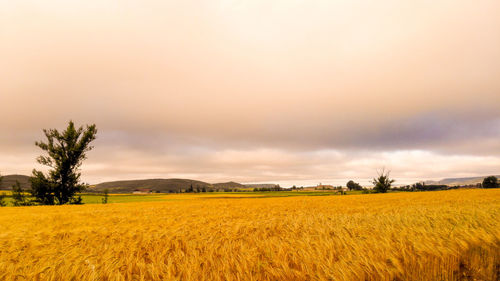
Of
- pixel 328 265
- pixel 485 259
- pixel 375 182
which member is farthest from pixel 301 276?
pixel 375 182

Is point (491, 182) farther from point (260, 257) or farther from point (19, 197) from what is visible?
point (19, 197)

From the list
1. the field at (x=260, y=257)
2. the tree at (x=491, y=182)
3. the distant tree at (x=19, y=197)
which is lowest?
the tree at (x=491, y=182)

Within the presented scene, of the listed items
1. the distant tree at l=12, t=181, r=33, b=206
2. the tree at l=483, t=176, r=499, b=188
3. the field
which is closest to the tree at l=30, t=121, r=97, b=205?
the distant tree at l=12, t=181, r=33, b=206

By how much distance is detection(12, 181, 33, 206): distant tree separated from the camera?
33406 millimetres

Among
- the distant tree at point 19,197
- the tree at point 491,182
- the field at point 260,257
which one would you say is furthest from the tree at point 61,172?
the tree at point 491,182

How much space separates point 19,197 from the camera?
33.7m

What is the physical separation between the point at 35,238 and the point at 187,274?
10.4ft

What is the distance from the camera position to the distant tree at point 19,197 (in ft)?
110

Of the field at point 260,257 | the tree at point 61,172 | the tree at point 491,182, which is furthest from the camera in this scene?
the tree at point 491,182

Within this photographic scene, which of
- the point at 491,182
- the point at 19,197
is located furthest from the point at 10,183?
the point at 491,182

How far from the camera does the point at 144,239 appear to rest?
367cm

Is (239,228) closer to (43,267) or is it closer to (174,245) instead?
(174,245)

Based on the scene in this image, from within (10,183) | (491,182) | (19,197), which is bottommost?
(491,182)

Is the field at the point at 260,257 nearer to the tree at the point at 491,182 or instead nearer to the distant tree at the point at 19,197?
the distant tree at the point at 19,197
